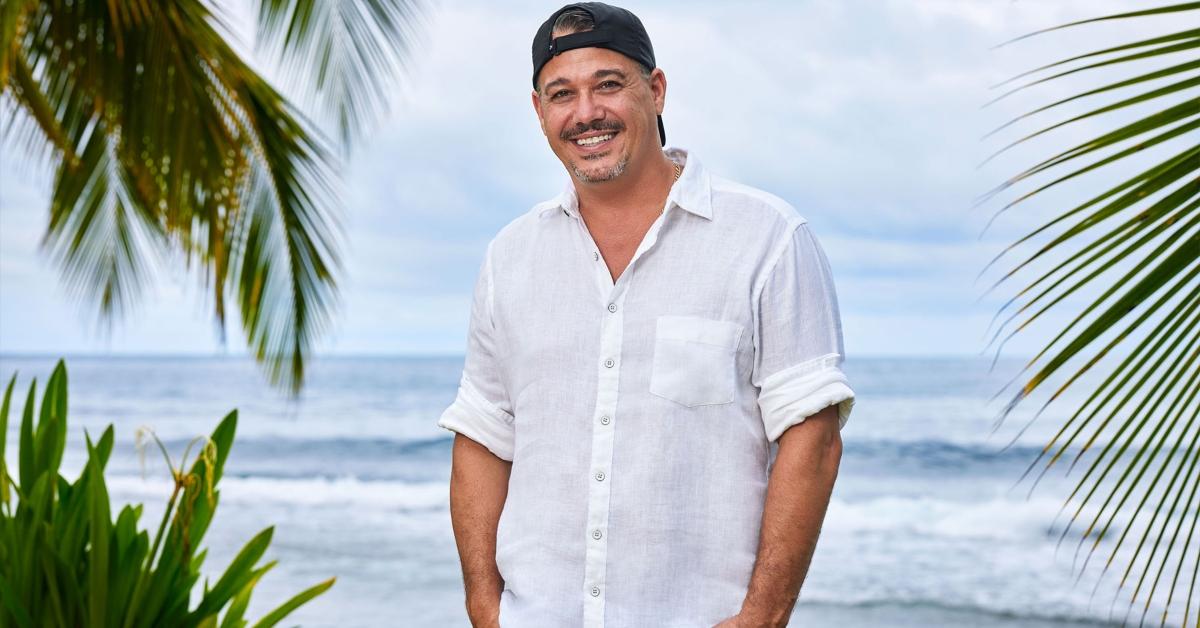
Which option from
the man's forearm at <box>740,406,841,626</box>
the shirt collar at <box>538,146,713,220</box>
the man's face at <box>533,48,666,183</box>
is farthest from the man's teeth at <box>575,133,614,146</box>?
the man's forearm at <box>740,406,841,626</box>

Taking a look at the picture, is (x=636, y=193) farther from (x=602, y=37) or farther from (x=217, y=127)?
(x=217, y=127)

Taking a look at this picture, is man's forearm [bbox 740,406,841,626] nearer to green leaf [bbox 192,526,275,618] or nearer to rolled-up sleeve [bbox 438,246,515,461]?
rolled-up sleeve [bbox 438,246,515,461]

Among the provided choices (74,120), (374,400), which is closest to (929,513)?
(74,120)

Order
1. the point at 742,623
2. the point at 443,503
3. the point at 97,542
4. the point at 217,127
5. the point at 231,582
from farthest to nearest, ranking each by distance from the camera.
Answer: the point at 443,503, the point at 217,127, the point at 231,582, the point at 97,542, the point at 742,623

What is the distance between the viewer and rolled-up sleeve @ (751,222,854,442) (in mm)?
1792

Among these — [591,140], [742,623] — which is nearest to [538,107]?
[591,140]

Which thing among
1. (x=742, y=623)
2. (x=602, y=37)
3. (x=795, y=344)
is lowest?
(x=742, y=623)

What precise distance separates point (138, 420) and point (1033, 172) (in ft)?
89.3

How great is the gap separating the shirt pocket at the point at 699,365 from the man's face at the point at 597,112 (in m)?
0.29

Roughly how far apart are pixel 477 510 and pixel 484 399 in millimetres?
189

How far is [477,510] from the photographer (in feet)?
6.89

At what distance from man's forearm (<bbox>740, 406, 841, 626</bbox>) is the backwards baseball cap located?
64 cm

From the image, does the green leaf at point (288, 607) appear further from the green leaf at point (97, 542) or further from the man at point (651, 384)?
the man at point (651, 384)

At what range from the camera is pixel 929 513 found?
1507 cm
